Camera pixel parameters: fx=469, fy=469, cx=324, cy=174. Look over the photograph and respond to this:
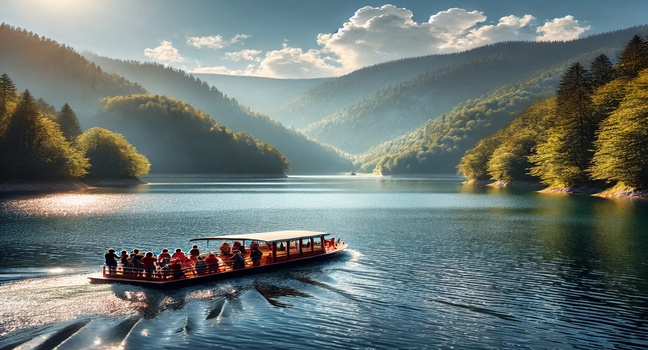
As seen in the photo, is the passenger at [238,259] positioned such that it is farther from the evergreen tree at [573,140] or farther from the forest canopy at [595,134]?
the evergreen tree at [573,140]

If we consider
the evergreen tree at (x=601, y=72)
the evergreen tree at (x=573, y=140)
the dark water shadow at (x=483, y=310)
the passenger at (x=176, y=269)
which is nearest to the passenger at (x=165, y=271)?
the passenger at (x=176, y=269)

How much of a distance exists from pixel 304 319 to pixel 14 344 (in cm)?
1204

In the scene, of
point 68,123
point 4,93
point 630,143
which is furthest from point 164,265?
point 68,123

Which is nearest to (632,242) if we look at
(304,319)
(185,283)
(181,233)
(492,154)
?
(304,319)

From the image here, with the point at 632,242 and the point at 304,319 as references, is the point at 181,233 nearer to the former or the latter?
the point at 304,319

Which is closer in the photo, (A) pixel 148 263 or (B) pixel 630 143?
(A) pixel 148 263

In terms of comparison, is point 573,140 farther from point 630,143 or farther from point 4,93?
point 4,93

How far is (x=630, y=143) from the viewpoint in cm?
8825

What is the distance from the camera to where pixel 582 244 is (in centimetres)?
4409

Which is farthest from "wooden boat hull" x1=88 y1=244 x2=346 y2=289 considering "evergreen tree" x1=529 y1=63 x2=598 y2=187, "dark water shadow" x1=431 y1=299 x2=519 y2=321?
"evergreen tree" x1=529 y1=63 x2=598 y2=187

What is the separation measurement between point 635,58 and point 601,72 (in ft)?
50.8

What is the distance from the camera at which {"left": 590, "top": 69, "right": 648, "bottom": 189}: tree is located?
87000 mm

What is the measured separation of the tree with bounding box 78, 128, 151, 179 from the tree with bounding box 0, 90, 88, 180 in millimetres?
23408

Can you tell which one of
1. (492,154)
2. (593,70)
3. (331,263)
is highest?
(593,70)
